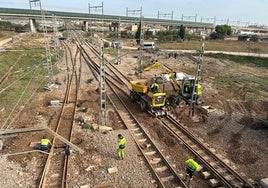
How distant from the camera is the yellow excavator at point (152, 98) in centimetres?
1634

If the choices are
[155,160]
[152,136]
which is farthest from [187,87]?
[155,160]

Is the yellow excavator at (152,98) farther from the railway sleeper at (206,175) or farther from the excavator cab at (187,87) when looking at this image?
the railway sleeper at (206,175)

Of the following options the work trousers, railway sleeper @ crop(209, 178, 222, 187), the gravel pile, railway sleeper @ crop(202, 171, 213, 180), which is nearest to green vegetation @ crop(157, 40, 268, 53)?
the gravel pile

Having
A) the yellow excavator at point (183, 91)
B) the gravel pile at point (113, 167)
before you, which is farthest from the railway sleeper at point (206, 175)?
the yellow excavator at point (183, 91)

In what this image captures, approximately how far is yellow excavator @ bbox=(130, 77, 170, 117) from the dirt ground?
68cm

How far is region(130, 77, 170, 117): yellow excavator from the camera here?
53.6 feet

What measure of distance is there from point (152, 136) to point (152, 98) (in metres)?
3.02

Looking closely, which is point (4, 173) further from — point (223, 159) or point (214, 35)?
point (214, 35)

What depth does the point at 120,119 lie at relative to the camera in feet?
53.9

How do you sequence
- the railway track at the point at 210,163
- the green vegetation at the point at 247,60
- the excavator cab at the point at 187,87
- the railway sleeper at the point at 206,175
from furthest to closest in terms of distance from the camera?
the green vegetation at the point at 247,60 < the excavator cab at the point at 187,87 < the railway sleeper at the point at 206,175 < the railway track at the point at 210,163

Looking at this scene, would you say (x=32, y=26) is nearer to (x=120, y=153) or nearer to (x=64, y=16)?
(x=64, y=16)

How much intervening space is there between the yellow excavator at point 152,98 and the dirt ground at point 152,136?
685 mm

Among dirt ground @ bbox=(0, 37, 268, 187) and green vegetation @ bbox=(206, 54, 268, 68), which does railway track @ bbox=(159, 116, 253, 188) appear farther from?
green vegetation @ bbox=(206, 54, 268, 68)

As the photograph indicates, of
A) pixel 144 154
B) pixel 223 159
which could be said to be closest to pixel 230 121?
pixel 223 159
